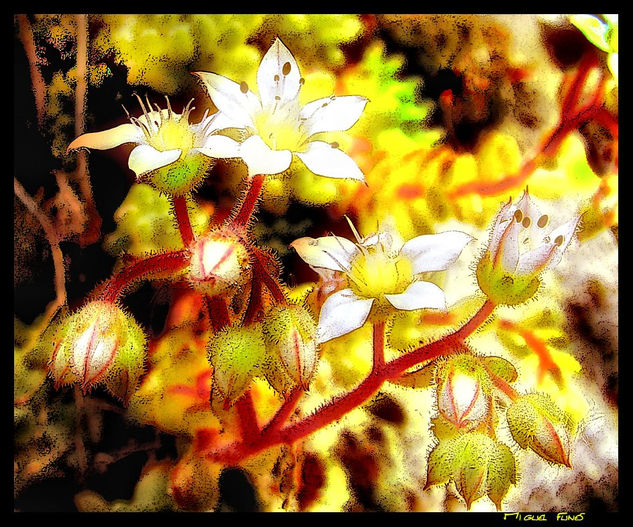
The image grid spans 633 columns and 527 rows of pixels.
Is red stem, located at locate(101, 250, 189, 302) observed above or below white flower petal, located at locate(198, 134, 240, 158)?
below

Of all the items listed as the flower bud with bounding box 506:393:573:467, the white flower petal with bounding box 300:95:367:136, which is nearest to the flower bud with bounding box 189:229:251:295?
the white flower petal with bounding box 300:95:367:136

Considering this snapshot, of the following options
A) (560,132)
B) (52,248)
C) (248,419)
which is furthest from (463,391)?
(52,248)

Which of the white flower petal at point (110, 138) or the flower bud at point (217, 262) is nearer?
the flower bud at point (217, 262)

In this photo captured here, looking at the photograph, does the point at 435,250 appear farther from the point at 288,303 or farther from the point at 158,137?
the point at 158,137

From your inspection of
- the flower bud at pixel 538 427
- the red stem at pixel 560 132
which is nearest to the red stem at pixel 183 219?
the red stem at pixel 560 132

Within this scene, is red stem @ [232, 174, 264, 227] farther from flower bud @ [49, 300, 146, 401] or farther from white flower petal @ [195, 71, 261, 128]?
flower bud @ [49, 300, 146, 401]

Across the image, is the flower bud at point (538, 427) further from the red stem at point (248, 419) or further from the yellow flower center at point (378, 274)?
the red stem at point (248, 419)

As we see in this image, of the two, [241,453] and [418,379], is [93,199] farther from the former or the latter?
[418,379]
